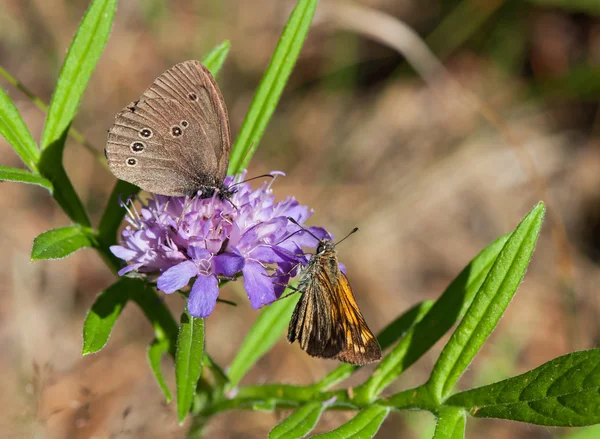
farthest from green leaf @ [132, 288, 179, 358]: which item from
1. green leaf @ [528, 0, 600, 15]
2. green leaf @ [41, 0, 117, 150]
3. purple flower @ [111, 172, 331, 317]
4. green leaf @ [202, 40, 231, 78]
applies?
green leaf @ [528, 0, 600, 15]

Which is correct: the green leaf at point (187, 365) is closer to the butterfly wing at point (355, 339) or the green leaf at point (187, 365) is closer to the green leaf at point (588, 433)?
the butterfly wing at point (355, 339)

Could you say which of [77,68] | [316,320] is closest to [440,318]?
[316,320]

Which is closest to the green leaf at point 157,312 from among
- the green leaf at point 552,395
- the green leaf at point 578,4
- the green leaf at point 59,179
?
the green leaf at point 59,179

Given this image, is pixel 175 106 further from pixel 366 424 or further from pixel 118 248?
pixel 366 424

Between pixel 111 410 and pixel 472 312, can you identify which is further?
pixel 111 410

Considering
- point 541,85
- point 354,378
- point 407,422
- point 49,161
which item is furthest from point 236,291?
point 541,85

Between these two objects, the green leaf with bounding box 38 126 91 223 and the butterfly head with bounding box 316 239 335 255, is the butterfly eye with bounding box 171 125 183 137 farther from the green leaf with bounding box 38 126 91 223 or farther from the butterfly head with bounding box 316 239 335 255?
the butterfly head with bounding box 316 239 335 255
